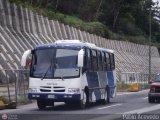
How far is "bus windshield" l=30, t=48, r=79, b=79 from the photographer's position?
88.9 feet

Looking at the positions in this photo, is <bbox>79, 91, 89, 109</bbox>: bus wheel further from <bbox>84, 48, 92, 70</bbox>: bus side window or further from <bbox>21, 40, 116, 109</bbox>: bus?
<bbox>84, 48, 92, 70</bbox>: bus side window

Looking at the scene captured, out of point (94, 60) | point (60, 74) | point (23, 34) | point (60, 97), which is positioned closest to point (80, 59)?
point (60, 74)

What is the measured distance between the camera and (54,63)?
27188mm

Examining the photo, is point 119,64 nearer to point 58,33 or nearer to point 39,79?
point 58,33

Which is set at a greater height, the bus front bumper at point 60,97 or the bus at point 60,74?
the bus at point 60,74

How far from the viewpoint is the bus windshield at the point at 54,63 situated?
2711cm

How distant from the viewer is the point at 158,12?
13288 cm

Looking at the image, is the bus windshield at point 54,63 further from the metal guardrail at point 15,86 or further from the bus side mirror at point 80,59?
the metal guardrail at point 15,86

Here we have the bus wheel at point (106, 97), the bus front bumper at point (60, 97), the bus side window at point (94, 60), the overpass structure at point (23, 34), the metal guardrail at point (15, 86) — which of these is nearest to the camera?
the bus front bumper at point (60, 97)

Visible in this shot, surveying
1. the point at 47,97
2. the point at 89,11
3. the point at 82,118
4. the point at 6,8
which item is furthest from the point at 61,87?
the point at 89,11

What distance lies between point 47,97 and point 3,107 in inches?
102

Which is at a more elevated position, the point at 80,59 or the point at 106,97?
the point at 80,59

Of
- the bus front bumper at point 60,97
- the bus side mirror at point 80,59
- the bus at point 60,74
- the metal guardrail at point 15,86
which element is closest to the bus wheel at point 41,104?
the bus at point 60,74

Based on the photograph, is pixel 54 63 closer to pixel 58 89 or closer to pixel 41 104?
pixel 58 89
